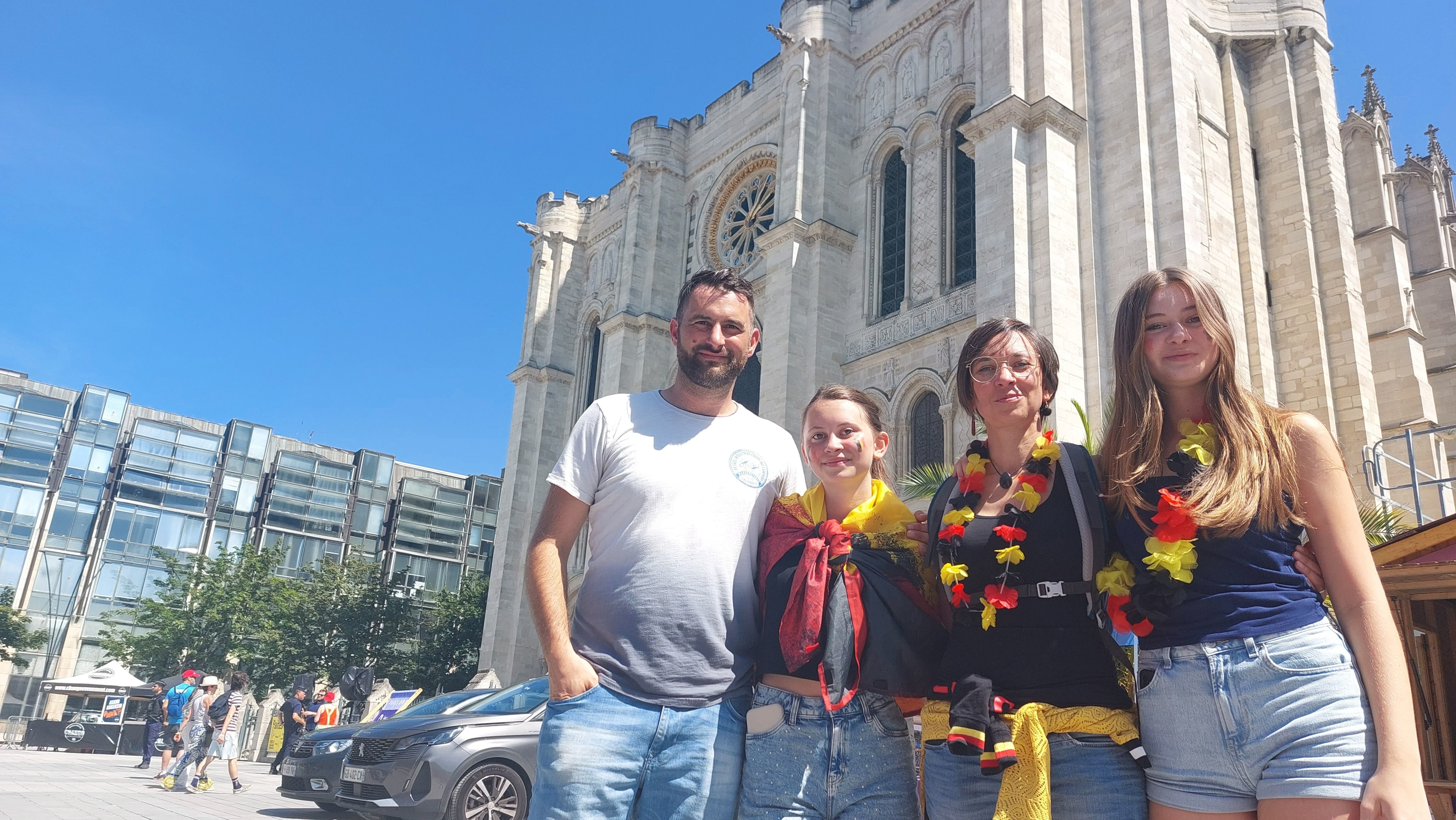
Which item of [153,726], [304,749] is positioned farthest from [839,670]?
[153,726]

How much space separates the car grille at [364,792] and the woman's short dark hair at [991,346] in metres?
6.82

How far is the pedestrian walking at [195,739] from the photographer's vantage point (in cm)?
1191

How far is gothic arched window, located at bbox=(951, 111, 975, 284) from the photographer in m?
18.5

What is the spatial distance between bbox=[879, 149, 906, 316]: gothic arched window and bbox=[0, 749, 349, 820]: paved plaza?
46.1 ft

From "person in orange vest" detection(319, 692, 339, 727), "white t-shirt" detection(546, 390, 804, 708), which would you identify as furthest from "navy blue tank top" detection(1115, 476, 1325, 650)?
"person in orange vest" detection(319, 692, 339, 727)

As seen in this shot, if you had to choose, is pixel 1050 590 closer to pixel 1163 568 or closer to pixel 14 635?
pixel 1163 568

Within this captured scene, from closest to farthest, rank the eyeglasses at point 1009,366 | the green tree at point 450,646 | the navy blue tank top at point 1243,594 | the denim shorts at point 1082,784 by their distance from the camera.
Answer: the navy blue tank top at point 1243,594, the denim shorts at point 1082,784, the eyeglasses at point 1009,366, the green tree at point 450,646

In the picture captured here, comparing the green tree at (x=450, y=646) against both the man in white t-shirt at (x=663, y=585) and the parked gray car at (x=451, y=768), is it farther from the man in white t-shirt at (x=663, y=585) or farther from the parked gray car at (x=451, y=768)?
the man in white t-shirt at (x=663, y=585)

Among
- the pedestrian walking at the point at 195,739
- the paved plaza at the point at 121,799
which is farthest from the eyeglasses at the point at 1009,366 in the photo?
the pedestrian walking at the point at 195,739

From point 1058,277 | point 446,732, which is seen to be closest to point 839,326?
Result: point 1058,277

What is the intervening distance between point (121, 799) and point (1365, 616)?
1180 cm

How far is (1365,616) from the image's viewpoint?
203 cm

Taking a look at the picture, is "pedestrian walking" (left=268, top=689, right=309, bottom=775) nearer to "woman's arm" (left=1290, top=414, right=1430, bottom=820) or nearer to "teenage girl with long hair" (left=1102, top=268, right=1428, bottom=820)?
"teenage girl with long hair" (left=1102, top=268, right=1428, bottom=820)

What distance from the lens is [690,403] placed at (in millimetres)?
2982
